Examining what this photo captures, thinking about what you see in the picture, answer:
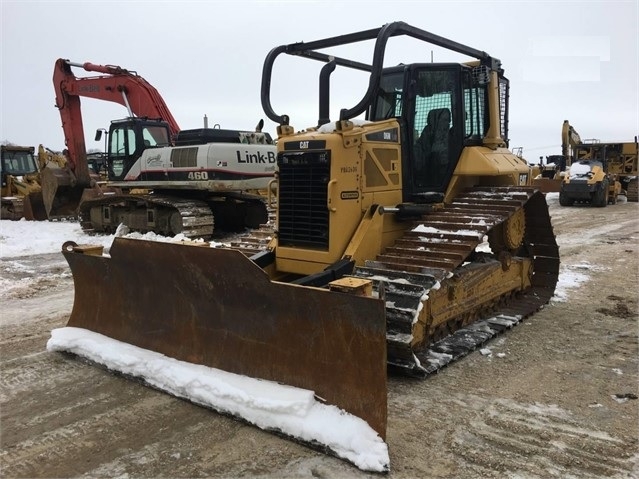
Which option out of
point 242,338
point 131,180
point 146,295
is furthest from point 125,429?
point 131,180

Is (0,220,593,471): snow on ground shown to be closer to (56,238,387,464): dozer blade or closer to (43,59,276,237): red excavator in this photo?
(56,238,387,464): dozer blade

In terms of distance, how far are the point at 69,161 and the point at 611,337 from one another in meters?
15.2

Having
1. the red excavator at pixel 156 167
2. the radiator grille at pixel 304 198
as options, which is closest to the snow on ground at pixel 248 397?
the radiator grille at pixel 304 198

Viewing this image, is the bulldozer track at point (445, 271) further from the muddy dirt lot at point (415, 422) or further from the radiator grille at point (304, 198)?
the radiator grille at point (304, 198)

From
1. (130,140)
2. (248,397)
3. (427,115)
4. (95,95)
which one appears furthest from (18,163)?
(248,397)

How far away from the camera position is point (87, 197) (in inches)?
594

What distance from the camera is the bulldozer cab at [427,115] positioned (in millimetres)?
5379

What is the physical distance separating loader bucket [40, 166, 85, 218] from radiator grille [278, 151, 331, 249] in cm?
1309

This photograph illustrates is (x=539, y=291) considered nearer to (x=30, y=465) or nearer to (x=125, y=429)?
(x=125, y=429)

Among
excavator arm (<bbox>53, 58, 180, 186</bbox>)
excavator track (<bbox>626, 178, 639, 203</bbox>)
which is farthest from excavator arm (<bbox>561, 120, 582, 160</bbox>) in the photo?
excavator arm (<bbox>53, 58, 180, 186</bbox>)

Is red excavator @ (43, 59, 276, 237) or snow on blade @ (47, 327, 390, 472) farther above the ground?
red excavator @ (43, 59, 276, 237)

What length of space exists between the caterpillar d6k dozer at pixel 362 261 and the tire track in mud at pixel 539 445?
0.60 m

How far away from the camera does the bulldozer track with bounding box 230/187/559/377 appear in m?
4.13

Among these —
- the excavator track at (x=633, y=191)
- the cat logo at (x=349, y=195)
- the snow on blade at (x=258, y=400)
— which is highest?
the cat logo at (x=349, y=195)
